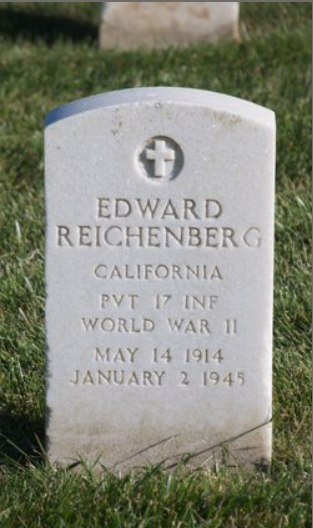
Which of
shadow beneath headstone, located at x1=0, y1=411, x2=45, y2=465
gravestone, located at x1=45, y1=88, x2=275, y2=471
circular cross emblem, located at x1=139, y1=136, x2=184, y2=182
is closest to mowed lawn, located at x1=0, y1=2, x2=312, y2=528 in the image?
shadow beneath headstone, located at x1=0, y1=411, x2=45, y2=465

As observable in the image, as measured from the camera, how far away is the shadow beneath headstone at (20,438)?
3742 millimetres

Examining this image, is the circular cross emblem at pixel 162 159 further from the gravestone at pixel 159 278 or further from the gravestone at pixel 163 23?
the gravestone at pixel 163 23

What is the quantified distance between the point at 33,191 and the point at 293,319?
1.65 meters

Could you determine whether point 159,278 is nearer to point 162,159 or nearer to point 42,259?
point 162,159

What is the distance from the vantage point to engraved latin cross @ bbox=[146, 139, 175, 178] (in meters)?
3.45

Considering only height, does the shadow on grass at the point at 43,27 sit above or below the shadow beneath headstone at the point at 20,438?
above

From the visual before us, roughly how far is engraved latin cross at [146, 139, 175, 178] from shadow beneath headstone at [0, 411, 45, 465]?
0.84 m

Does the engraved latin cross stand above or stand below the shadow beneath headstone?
above

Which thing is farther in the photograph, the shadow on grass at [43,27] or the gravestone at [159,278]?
the shadow on grass at [43,27]

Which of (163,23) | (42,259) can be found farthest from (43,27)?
(42,259)

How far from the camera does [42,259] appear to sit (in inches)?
194

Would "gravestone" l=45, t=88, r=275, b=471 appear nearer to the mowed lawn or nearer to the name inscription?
the name inscription

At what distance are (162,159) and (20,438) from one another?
38.2 inches

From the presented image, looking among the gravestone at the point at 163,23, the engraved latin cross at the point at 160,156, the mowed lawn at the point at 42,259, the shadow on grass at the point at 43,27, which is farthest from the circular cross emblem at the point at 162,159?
the shadow on grass at the point at 43,27
